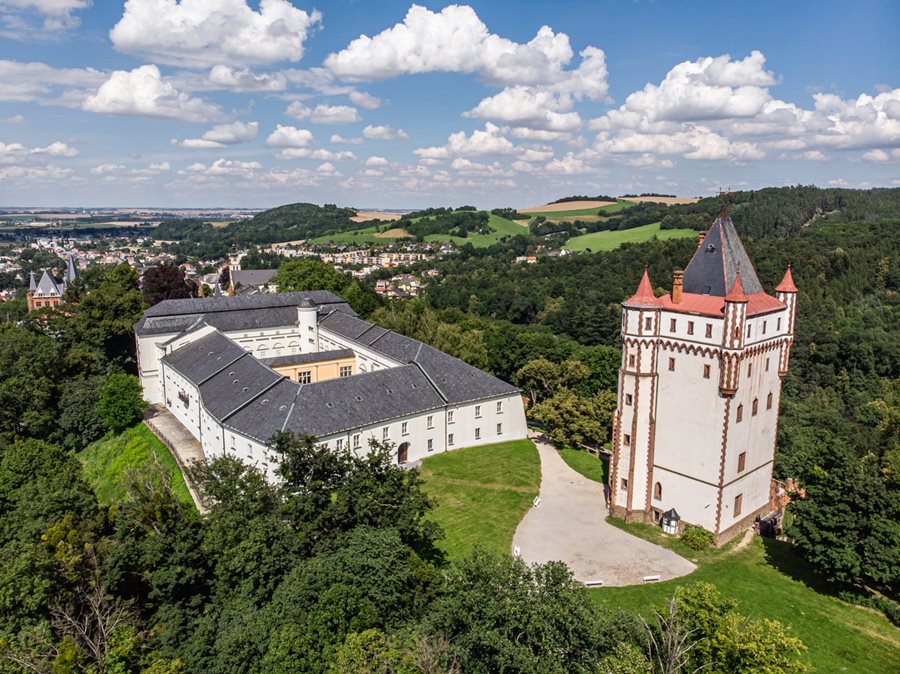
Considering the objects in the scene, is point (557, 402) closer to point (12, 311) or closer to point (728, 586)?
point (728, 586)

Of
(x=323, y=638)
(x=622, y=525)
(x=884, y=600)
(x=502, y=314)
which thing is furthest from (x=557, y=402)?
(x=502, y=314)

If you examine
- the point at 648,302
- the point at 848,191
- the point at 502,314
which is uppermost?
the point at 848,191

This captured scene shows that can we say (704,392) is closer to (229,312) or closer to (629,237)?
(229,312)

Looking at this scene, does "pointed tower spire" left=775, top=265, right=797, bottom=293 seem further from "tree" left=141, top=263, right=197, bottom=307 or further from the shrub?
"tree" left=141, top=263, right=197, bottom=307

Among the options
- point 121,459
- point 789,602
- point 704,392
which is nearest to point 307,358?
point 121,459

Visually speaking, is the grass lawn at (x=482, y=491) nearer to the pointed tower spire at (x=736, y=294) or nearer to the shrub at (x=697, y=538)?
the shrub at (x=697, y=538)

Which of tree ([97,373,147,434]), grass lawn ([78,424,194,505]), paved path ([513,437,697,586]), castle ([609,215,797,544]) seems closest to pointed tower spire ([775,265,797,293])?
castle ([609,215,797,544])
